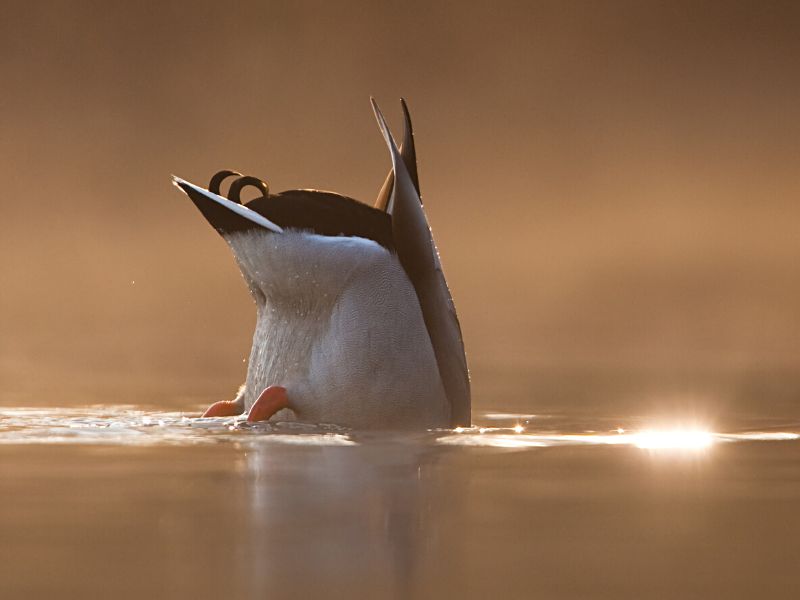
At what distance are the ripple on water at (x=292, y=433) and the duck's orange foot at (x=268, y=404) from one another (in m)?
0.05

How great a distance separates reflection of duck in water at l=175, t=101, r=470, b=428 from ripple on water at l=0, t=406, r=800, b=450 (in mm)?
197

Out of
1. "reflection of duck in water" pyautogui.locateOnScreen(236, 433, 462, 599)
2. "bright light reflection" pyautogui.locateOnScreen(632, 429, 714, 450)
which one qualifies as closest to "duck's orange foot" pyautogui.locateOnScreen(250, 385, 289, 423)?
"reflection of duck in water" pyautogui.locateOnScreen(236, 433, 462, 599)

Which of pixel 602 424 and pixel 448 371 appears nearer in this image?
pixel 448 371

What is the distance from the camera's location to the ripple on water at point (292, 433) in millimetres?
6531

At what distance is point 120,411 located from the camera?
866 cm

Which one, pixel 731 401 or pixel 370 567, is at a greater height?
pixel 731 401

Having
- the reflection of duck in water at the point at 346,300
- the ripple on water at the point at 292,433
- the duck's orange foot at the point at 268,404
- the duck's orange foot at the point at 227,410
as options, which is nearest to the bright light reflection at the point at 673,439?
the ripple on water at the point at 292,433

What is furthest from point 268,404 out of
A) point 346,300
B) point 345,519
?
point 345,519

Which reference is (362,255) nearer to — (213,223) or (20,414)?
(213,223)

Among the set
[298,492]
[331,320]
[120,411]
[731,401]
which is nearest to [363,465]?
[298,492]

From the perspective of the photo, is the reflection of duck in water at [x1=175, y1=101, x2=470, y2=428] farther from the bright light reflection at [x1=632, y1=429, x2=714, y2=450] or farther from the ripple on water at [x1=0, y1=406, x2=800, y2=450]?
the bright light reflection at [x1=632, y1=429, x2=714, y2=450]

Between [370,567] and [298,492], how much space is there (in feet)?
4.44

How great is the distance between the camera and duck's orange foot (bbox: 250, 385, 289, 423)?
23.1 feet

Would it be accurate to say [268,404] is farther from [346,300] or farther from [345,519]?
[345,519]
